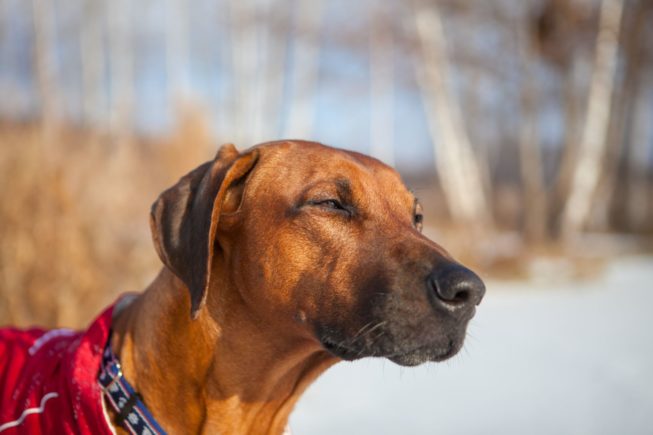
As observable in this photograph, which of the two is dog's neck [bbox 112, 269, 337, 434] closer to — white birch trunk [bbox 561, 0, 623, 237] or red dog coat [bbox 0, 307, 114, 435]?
red dog coat [bbox 0, 307, 114, 435]

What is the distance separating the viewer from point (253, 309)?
2221mm

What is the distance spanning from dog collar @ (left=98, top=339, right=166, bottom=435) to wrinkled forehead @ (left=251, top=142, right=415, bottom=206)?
0.91 m

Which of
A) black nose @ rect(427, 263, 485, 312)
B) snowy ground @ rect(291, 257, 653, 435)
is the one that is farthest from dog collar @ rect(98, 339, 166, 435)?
snowy ground @ rect(291, 257, 653, 435)

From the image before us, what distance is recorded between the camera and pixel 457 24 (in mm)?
17016

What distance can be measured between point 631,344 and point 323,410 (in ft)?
12.9

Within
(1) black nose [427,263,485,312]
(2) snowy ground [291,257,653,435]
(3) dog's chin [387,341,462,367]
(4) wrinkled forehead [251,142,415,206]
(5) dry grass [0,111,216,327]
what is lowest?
(2) snowy ground [291,257,653,435]

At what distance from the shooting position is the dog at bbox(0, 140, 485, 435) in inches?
78.7

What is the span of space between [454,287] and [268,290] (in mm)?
695

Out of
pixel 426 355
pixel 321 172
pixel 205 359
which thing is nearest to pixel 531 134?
pixel 321 172

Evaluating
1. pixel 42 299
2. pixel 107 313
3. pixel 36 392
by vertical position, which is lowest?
pixel 42 299

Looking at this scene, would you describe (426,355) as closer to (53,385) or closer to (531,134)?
(53,385)

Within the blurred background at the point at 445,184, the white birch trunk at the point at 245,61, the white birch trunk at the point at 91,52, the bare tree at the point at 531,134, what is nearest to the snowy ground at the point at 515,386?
the blurred background at the point at 445,184

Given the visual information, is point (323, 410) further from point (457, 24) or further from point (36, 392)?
point (457, 24)

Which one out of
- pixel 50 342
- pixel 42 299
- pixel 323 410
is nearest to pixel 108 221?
pixel 42 299
